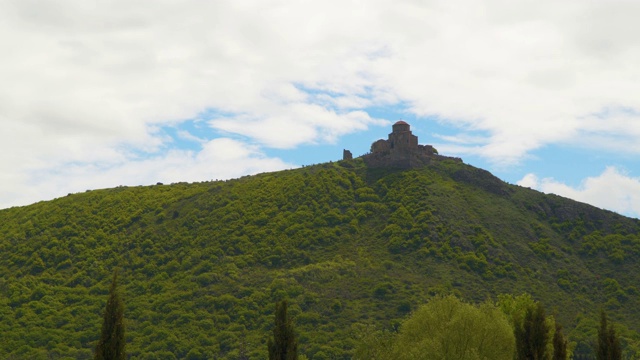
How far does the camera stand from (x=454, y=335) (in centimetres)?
5438

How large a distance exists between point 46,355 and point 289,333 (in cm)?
5741

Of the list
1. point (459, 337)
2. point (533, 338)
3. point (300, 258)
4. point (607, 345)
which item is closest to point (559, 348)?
point (533, 338)

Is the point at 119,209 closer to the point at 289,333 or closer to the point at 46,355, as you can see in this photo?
the point at 46,355

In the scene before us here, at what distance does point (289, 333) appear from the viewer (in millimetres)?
44750

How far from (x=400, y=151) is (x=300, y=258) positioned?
116 feet

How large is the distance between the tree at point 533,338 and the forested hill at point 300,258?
146 ft

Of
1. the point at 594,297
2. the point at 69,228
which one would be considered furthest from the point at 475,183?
the point at 69,228

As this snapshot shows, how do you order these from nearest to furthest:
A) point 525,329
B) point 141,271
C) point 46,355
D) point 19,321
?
point 525,329
point 46,355
point 19,321
point 141,271

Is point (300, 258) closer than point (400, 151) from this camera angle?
Yes

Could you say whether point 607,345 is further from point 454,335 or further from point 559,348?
point 454,335

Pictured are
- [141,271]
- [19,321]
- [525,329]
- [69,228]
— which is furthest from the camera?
[69,228]

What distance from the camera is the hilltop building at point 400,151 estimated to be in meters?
137

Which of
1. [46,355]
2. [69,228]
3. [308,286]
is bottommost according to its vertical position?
[46,355]

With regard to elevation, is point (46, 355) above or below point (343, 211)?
below
